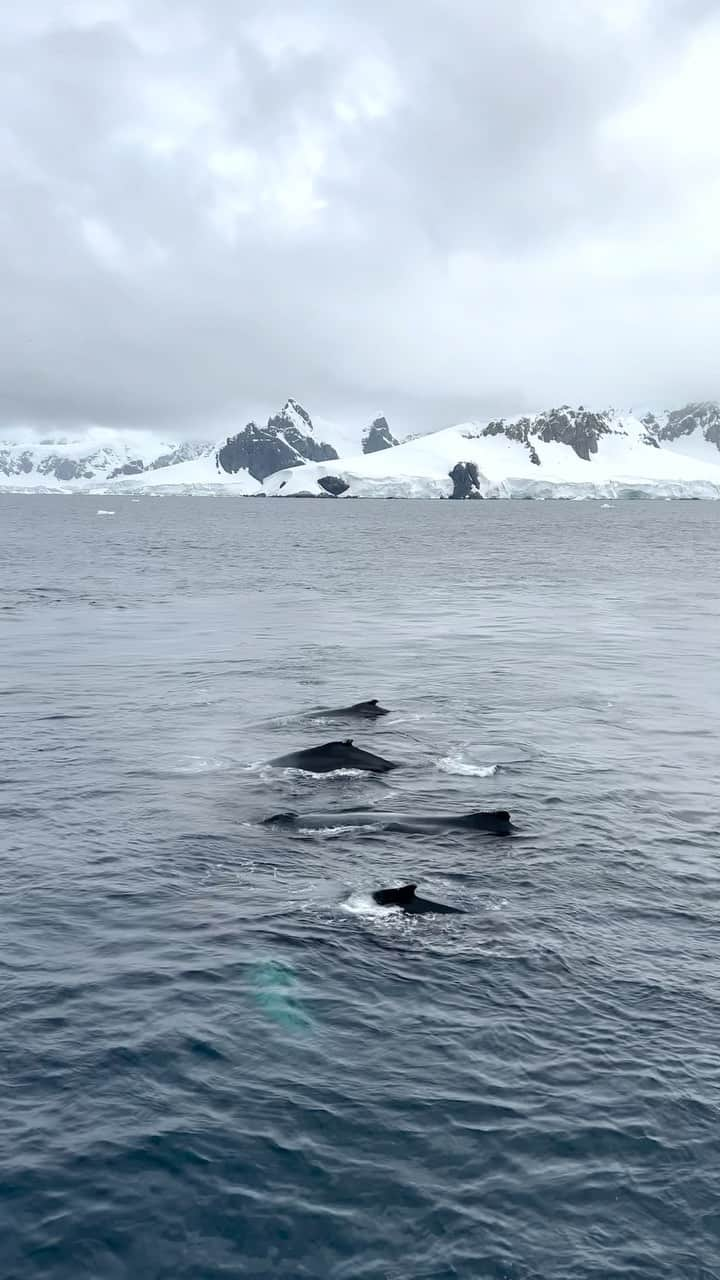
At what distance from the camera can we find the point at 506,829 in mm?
21641

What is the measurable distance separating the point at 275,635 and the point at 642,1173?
40.4 metres

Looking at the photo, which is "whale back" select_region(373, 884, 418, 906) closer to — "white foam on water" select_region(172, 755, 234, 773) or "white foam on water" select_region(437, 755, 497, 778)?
"white foam on water" select_region(437, 755, 497, 778)

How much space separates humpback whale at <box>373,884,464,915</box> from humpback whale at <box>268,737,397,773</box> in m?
8.35

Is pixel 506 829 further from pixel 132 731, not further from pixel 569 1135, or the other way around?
pixel 132 731

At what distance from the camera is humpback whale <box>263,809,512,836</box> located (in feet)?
71.2

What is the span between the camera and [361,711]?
105ft

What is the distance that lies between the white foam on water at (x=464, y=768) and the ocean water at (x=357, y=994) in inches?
7.2

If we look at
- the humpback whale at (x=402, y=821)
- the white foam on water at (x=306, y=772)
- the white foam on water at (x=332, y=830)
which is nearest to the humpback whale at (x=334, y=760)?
the white foam on water at (x=306, y=772)

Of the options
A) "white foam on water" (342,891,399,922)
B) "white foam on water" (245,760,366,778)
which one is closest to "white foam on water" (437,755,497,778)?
"white foam on water" (245,760,366,778)

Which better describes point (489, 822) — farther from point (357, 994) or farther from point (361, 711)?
point (361, 711)

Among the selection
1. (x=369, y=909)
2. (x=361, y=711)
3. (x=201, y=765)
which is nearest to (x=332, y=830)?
(x=369, y=909)

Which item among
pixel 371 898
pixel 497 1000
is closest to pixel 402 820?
pixel 371 898

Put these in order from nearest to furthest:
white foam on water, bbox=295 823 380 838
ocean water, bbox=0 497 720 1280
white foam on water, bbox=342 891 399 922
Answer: ocean water, bbox=0 497 720 1280, white foam on water, bbox=342 891 399 922, white foam on water, bbox=295 823 380 838

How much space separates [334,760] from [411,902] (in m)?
8.82
